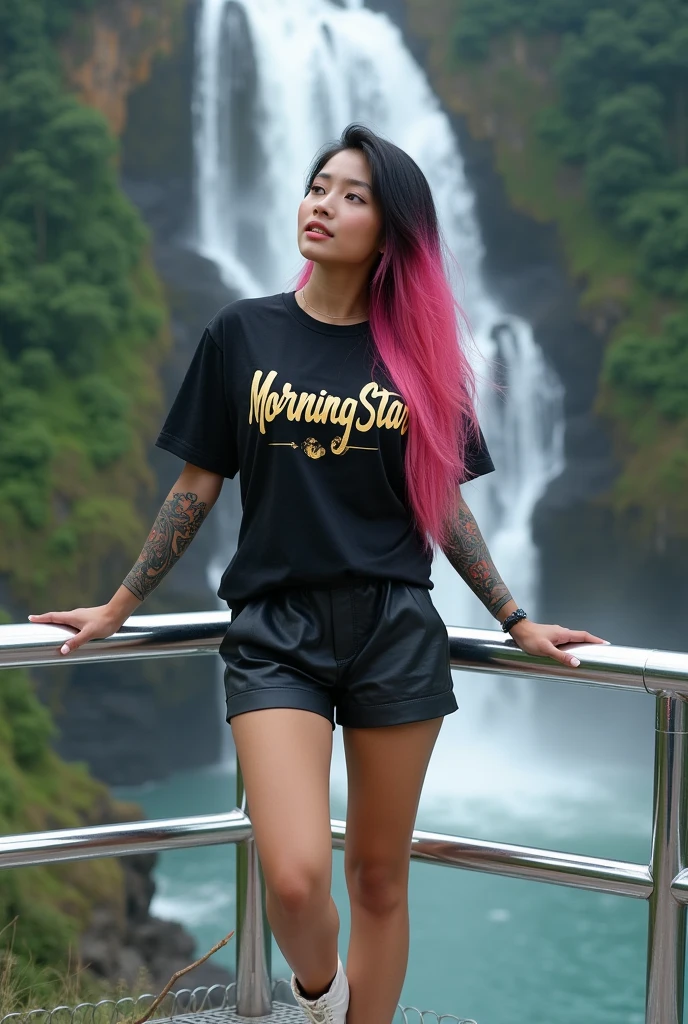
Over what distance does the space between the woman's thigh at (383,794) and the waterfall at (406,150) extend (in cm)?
1104

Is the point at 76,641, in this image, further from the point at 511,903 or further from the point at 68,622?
the point at 511,903

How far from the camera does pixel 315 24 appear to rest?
47.4 feet

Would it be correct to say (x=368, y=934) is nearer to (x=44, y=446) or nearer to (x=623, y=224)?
(x=44, y=446)

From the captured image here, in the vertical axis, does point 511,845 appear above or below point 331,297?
below

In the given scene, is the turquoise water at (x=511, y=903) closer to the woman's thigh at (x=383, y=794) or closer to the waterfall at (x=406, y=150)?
the waterfall at (x=406, y=150)

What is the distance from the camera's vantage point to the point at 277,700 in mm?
1549

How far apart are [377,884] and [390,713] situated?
9.8 inches

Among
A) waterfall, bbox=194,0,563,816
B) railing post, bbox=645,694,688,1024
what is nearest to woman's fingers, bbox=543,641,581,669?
railing post, bbox=645,694,688,1024

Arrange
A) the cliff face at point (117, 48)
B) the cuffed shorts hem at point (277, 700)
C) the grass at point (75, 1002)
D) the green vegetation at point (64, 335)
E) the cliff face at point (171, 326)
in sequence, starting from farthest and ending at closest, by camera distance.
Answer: the cliff face at point (117, 48) → the cliff face at point (171, 326) → the green vegetation at point (64, 335) → the grass at point (75, 1002) → the cuffed shorts hem at point (277, 700)

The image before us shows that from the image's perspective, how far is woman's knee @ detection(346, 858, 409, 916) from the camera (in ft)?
5.49

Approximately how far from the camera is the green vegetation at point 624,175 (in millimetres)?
13695

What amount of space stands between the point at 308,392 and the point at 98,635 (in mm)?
431

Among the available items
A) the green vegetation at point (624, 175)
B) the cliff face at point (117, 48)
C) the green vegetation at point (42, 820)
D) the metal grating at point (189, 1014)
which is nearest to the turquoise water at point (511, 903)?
the green vegetation at point (42, 820)

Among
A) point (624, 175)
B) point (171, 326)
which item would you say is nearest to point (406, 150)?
point (624, 175)
